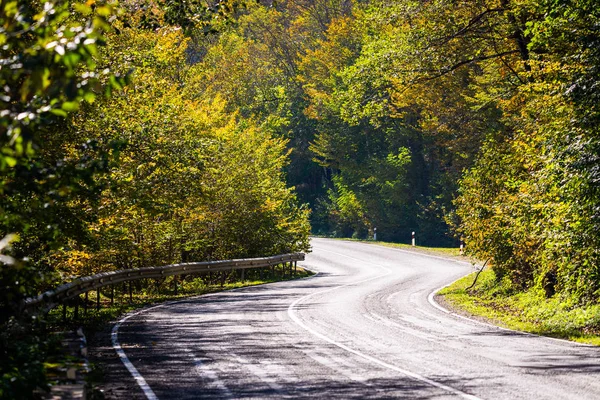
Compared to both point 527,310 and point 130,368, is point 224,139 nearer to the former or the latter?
point 527,310

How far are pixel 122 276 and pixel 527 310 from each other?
11.2 metres

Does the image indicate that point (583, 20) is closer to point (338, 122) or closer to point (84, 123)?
point (84, 123)

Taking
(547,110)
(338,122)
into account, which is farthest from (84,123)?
(338,122)

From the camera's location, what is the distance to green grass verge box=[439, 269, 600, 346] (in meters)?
17.5

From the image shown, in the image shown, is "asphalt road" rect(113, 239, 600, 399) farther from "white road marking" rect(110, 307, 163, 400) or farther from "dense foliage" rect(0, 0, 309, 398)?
"dense foliage" rect(0, 0, 309, 398)

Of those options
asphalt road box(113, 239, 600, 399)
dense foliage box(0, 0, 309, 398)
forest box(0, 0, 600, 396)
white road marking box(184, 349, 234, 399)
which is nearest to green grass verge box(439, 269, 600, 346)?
forest box(0, 0, 600, 396)

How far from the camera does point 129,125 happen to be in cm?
1911

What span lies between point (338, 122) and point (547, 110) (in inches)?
1933

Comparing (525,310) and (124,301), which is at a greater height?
(525,310)

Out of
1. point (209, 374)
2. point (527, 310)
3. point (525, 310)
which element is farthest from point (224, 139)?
point (209, 374)

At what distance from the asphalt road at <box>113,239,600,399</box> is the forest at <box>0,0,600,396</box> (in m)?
2.25

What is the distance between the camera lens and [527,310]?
21.6 metres

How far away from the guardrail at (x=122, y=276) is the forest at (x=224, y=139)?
791 millimetres

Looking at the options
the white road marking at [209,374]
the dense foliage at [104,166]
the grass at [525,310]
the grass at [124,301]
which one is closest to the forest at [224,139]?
the dense foliage at [104,166]
